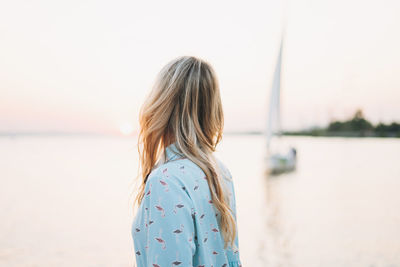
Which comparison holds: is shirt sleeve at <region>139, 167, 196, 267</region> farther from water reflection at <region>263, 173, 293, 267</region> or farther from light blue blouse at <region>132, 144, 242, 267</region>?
water reflection at <region>263, 173, 293, 267</region>

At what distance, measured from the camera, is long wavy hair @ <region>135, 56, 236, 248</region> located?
1195 millimetres

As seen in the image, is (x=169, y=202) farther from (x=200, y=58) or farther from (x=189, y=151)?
(x=200, y=58)

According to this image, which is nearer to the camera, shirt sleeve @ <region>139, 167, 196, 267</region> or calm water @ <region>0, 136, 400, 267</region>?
shirt sleeve @ <region>139, 167, 196, 267</region>

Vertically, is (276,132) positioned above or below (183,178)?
below

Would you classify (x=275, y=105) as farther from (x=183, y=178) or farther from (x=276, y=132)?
(x=183, y=178)

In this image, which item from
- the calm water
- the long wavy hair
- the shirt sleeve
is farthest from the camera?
the calm water

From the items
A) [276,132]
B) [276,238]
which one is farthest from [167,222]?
[276,132]

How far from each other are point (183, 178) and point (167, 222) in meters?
0.15

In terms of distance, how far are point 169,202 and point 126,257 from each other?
6.21 metres

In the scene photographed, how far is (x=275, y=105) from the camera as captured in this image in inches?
882

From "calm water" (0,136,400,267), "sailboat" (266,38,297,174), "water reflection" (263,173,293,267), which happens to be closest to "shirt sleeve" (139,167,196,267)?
"calm water" (0,136,400,267)

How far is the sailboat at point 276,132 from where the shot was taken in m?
22.0

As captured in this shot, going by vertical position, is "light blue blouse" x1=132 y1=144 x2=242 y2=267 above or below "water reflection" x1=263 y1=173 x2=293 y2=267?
above

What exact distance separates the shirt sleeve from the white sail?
852 inches
